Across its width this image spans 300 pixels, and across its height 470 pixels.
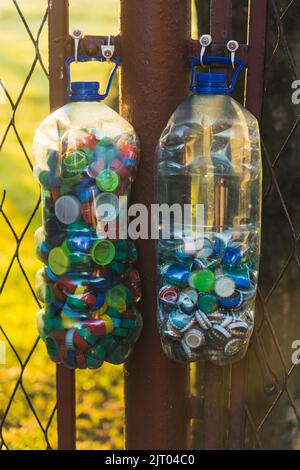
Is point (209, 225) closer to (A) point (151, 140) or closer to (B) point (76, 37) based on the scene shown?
(A) point (151, 140)

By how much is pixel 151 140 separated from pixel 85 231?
7.9 inches

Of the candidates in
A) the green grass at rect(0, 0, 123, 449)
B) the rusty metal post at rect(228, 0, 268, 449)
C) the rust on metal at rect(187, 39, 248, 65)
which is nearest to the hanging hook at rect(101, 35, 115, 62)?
the rust on metal at rect(187, 39, 248, 65)

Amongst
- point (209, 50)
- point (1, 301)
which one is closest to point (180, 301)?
point (209, 50)

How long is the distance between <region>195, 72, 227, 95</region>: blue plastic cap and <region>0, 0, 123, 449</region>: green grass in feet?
4.48

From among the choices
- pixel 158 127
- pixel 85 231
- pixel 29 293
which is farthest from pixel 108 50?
pixel 29 293

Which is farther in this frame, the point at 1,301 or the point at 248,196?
the point at 1,301

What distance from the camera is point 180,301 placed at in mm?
1165

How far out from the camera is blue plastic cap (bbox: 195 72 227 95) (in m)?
1.15

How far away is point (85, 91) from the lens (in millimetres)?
1172

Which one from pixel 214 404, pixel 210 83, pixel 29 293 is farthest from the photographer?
pixel 29 293

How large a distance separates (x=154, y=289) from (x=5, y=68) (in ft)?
6.33

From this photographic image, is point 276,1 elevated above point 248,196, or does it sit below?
above

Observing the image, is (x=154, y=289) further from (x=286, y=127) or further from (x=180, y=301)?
(x=286, y=127)
